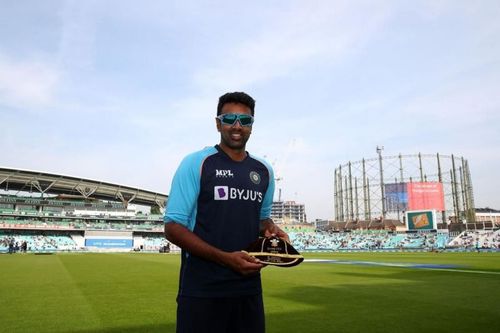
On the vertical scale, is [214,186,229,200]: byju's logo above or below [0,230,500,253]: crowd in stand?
above

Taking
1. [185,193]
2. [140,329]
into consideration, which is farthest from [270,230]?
[140,329]

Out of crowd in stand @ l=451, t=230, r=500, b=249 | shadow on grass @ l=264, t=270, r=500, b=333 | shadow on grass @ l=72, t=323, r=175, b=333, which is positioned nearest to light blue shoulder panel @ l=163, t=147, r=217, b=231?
shadow on grass @ l=264, t=270, r=500, b=333

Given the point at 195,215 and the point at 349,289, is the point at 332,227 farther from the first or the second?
the point at 195,215

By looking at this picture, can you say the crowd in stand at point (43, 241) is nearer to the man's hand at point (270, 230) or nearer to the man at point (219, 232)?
the man's hand at point (270, 230)

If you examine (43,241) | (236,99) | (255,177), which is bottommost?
(43,241)

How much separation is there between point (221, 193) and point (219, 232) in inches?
10.6

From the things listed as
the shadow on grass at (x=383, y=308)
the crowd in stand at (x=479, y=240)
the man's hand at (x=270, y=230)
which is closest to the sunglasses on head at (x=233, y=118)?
the man's hand at (x=270, y=230)

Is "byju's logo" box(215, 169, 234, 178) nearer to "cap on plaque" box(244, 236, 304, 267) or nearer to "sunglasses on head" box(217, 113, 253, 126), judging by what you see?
"sunglasses on head" box(217, 113, 253, 126)

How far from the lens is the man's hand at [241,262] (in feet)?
7.94

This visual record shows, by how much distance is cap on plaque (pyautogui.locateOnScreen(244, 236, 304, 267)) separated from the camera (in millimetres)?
2533

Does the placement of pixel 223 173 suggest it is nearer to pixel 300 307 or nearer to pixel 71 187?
pixel 300 307

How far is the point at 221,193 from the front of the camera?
8.74ft

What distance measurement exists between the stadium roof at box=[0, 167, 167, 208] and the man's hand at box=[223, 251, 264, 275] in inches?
3426

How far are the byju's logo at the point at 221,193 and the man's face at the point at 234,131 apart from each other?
373mm
